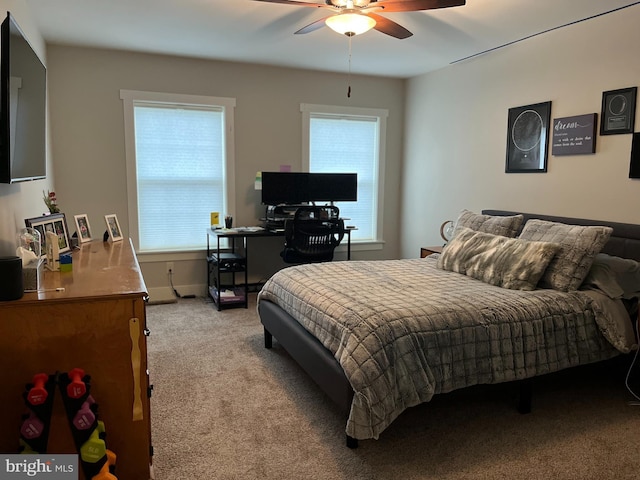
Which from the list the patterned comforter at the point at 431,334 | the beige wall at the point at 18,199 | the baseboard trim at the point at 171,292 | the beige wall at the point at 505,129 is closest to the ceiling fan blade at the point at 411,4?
the beige wall at the point at 505,129

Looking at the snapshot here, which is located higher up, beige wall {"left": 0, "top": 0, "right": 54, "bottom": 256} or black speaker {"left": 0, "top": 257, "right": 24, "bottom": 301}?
beige wall {"left": 0, "top": 0, "right": 54, "bottom": 256}

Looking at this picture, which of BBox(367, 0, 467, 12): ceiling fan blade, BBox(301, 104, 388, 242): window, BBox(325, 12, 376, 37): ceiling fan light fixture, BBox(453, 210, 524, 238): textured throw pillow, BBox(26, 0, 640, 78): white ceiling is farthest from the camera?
BBox(301, 104, 388, 242): window

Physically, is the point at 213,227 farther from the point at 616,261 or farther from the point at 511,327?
the point at 616,261

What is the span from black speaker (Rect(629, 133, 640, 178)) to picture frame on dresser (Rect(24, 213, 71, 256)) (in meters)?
3.69

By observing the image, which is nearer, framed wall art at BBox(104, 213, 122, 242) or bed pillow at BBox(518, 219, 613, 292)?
bed pillow at BBox(518, 219, 613, 292)

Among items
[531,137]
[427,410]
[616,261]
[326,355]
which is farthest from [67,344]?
[531,137]

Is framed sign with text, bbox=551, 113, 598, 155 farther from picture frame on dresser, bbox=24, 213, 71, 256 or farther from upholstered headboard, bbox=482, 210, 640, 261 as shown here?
picture frame on dresser, bbox=24, 213, 71, 256

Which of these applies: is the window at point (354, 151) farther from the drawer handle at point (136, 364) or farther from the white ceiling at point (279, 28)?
the drawer handle at point (136, 364)

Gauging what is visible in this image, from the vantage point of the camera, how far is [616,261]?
2.94m

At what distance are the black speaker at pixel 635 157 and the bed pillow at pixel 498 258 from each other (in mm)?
860

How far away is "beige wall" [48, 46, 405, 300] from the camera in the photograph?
14.4ft

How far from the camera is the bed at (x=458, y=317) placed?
85.8 inches

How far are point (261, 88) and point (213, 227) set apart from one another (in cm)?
161

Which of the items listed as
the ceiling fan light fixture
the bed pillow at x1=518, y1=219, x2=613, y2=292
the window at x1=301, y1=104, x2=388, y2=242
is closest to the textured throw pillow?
the bed pillow at x1=518, y1=219, x2=613, y2=292
